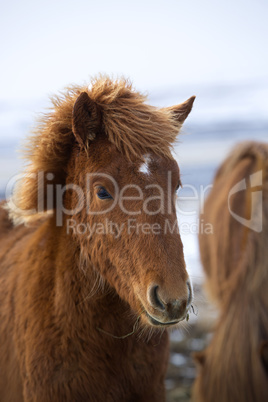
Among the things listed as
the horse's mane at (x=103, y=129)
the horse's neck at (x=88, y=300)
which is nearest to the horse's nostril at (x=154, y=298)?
the horse's neck at (x=88, y=300)

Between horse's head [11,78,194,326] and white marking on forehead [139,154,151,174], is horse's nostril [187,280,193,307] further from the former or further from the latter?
white marking on forehead [139,154,151,174]

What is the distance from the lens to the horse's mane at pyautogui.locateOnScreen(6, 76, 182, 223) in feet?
6.88

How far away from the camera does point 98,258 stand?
84.3 inches

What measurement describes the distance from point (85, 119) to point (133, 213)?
1.98 feet

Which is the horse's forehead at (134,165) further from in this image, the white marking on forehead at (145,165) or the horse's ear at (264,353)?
the horse's ear at (264,353)

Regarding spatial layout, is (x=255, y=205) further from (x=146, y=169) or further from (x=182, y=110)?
(x=146, y=169)

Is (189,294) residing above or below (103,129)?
below

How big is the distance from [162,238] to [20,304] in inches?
44.7

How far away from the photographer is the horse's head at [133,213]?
184 centimetres

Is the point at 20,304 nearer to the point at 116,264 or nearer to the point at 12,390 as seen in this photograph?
the point at 12,390

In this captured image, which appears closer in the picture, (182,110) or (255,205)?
(182,110)

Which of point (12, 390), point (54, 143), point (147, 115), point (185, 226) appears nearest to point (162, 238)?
point (147, 115)

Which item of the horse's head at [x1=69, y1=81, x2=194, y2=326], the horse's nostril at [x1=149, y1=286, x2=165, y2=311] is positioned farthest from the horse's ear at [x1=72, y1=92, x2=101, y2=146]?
the horse's nostril at [x1=149, y1=286, x2=165, y2=311]

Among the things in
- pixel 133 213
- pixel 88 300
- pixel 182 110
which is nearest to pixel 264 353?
pixel 88 300
